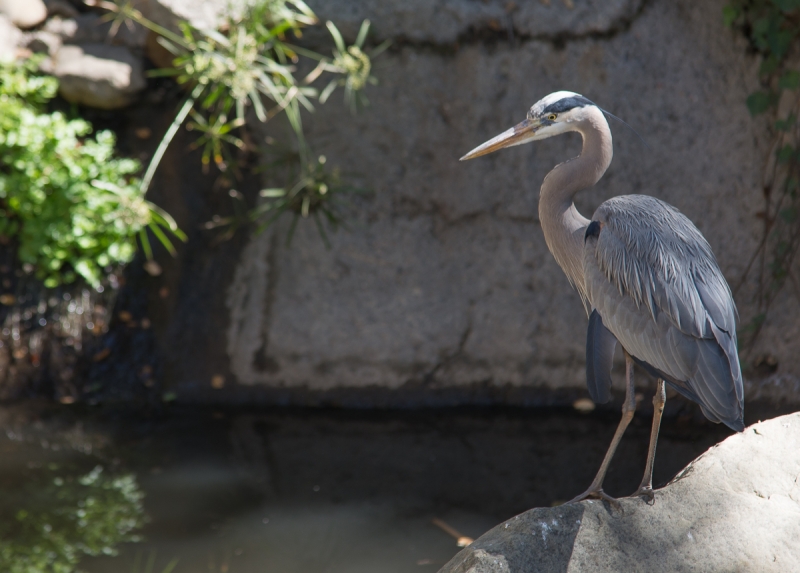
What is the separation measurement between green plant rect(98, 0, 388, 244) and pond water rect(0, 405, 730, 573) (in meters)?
1.15

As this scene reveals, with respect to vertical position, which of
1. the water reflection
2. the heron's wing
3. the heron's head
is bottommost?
the water reflection

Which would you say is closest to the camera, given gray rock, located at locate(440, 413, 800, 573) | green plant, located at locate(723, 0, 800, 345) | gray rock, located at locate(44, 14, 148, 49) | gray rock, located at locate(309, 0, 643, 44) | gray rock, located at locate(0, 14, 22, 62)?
gray rock, located at locate(440, 413, 800, 573)

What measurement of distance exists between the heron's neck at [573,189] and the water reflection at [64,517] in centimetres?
206

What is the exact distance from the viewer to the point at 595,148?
2412 millimetres

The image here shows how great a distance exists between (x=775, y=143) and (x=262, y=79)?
276 centimetres

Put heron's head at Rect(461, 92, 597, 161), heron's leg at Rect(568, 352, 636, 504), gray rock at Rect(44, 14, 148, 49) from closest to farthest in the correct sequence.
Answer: heron's leg at Rect(568, 352, 636, 504) → heron's head at Rect(461, 92, 597, 161) → gray rock at Rect(44, 14, 148, 49)

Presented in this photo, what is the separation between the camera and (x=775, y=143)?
161 inches

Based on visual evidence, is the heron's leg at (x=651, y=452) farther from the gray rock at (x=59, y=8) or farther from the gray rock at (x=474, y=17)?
the gray rock at (x=59, y=8)

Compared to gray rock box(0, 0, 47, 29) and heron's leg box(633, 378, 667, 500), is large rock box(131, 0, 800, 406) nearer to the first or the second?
gray rock box(0, 0, 47, 29)

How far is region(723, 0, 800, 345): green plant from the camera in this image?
3.88 meters

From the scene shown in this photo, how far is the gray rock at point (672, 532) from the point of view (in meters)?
2.03

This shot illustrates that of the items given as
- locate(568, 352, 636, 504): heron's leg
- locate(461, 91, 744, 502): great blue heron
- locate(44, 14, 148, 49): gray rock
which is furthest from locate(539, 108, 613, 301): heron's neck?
locate(44, 14, 148, 49): gray rock

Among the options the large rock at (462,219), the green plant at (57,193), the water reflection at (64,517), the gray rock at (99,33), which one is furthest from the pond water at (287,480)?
the gray rock at (99,33)

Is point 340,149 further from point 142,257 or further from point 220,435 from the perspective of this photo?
point 220,435
